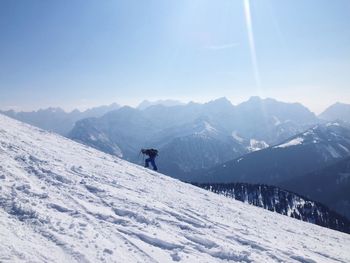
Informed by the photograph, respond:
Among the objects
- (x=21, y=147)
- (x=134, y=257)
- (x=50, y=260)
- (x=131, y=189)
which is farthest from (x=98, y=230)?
(x=21, y=147)

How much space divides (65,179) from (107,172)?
6.06 meters

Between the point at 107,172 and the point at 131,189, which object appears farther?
the point at 107,172

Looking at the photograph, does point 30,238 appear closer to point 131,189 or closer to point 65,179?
point 65,179

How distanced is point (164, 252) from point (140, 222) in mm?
2970

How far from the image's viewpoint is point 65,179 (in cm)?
1948

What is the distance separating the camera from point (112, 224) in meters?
14.4

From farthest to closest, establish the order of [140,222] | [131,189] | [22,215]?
[131,189], [140,222], [22,215]

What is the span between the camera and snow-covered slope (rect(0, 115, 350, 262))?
11.7 meters

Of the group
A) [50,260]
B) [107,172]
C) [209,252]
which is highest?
[107,172]

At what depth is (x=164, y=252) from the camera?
42.7 ft

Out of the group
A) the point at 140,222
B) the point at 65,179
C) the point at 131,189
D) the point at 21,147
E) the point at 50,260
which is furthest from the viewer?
the point at 21,147

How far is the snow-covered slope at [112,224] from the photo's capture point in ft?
38.5

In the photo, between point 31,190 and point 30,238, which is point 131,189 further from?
point 30,238

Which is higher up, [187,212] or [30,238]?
[187,212]
